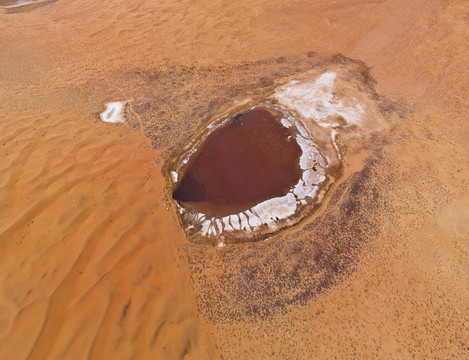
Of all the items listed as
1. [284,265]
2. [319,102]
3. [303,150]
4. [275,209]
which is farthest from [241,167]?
[319,102]

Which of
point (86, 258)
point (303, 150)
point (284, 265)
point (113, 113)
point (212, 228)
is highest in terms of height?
point (113, 113)

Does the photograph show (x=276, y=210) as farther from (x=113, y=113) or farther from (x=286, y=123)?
(x=113, y=113)

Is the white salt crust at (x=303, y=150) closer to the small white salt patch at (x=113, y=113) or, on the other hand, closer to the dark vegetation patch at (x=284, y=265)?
the dark vegetation patch at (x=284, y=265)

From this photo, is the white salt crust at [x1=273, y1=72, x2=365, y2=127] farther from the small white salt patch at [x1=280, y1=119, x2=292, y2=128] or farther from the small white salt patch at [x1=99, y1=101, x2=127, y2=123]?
the small white salt patch at [x1=99, y1=101, x2=127, y2=123]

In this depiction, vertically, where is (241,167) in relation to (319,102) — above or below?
below

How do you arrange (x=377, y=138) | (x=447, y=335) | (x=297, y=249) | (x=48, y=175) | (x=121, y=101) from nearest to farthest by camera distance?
1. (x=447, y=335)
2. (x=297, y=249)
3. (x=48, y=175)
4. (x=377, y=138)
5. (x=121, y=101)

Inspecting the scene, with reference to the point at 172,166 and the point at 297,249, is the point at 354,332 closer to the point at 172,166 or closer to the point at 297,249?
the point at 297,249

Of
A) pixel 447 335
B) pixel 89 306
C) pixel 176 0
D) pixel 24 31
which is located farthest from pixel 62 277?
pixel 176 0
